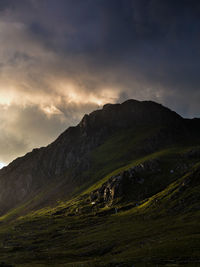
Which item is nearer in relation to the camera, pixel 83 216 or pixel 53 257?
pixel 53 257

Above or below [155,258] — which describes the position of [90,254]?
below

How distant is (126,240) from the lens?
89250 millimetres

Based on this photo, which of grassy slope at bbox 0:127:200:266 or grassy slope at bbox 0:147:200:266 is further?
grassy slope at bbox 0:127:200:266

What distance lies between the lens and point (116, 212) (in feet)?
590

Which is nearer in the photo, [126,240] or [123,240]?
[126,240]

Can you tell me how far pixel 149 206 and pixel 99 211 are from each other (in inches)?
2040

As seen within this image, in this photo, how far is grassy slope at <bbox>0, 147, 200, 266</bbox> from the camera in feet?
182

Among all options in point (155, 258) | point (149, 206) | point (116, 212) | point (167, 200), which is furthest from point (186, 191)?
point (155, 258)

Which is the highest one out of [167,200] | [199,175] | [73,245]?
[199,175]

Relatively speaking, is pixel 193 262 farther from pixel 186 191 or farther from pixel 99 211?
pixel 99 211

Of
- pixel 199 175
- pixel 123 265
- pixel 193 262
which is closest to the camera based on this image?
pixel 193 262

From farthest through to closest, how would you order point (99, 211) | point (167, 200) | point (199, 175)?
point (99, 211), point (199, 175), point (167, 200)

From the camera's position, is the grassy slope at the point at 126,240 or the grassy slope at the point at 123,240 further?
the grassy slope at the point at 123,240

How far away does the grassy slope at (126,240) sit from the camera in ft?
182
